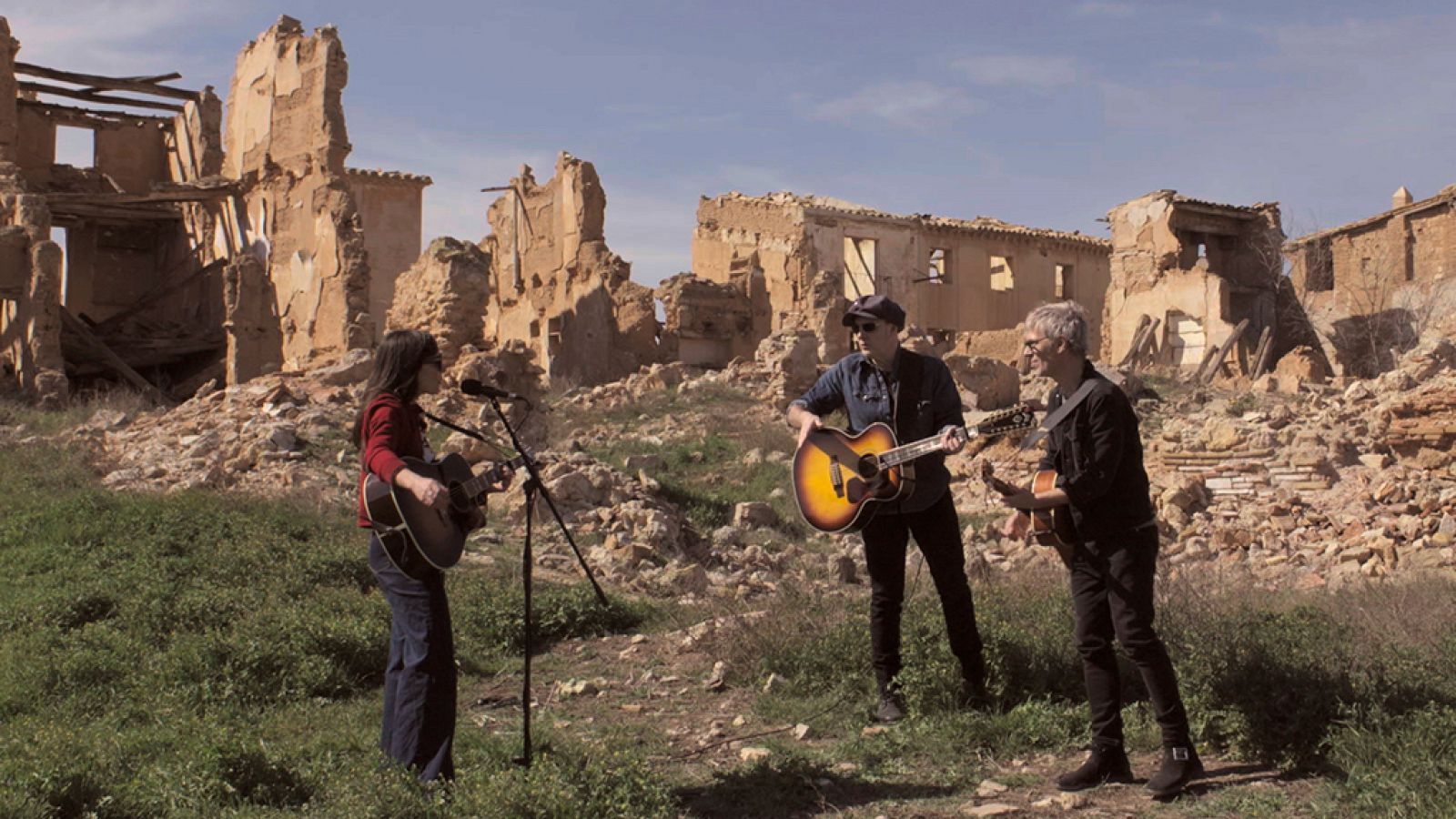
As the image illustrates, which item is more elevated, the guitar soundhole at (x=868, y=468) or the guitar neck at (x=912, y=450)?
the guitar neck at (x=912, y=450)

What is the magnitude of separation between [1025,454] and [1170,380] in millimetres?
11229

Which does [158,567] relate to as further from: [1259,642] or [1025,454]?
[1025,454]

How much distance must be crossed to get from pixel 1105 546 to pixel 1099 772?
0.76m

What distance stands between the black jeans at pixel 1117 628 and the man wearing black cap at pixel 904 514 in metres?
0.78

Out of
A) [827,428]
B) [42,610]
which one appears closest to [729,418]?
[42,610]

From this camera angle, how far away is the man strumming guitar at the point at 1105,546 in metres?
4.44

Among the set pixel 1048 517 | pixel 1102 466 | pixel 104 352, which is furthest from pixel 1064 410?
pixel 104 352

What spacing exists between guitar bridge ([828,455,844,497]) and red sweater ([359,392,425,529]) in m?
1.68

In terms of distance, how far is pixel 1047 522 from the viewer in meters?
4.71

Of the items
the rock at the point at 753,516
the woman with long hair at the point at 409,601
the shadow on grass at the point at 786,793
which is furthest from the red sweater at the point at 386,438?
the rock at the point at 753,516

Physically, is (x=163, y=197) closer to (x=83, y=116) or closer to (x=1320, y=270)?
(x=83, y=116)

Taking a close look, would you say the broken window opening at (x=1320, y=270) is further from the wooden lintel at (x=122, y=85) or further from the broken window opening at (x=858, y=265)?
the wooden lintel at (x=122, y=85)

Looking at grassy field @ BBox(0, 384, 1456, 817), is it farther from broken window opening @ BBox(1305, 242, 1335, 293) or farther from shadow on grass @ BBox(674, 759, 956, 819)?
broken window opening @ BBox(1305, 242, 1335, 293)

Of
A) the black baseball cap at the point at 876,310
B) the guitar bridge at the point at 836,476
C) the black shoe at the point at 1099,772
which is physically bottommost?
the black shoe at the point at 1099,772
